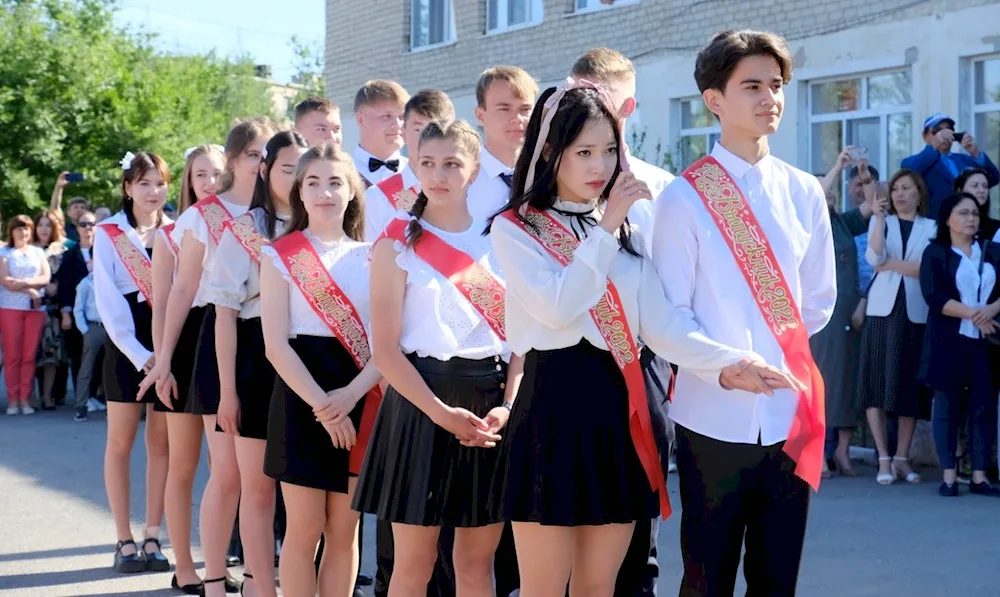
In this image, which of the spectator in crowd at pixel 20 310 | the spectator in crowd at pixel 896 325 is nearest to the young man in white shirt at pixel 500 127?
the spectator in crowd at pixel 896 325

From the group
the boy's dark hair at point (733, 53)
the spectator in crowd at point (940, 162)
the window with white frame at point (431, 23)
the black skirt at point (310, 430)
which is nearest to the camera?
the boy's dark hair at point (733, 53)

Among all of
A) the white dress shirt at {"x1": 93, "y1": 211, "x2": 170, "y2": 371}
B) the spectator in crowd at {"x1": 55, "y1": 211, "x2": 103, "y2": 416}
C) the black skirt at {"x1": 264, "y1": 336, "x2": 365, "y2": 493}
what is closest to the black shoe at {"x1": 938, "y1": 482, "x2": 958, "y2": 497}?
the black skirt at {"x1": 264, "y1": 336, "x2": 365, "y2": 493}

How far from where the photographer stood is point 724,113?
12.4ft

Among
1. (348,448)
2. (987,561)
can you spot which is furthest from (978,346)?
(348,448)

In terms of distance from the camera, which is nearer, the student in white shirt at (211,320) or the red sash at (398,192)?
the student in white shirt at (211,320)

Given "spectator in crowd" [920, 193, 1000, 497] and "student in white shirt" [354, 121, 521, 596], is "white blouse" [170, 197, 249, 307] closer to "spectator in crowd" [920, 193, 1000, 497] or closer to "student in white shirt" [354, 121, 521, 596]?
"student in white shirt" [354, 121, 521, 596]

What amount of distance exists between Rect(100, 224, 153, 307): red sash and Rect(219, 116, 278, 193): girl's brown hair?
2.69 feet

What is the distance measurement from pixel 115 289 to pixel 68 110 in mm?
22666

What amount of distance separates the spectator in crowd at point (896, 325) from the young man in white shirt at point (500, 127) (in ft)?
13.9

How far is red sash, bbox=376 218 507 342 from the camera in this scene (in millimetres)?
4301

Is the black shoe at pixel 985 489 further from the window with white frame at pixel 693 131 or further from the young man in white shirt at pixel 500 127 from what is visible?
the window with white frame at pixel 693 131

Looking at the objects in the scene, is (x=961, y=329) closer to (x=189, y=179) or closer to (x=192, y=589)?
(x=189, y=179)

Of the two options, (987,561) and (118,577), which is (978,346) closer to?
(987,561)

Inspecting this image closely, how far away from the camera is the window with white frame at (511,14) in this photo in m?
18.8
